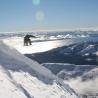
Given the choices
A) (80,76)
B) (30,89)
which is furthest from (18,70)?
(80,76)

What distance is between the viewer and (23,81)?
4883 mm

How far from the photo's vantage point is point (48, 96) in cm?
473

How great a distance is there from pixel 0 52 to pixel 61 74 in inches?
319

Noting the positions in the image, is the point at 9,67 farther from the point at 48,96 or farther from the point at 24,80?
the point at 48,96

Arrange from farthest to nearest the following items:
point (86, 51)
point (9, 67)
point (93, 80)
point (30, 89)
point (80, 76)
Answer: point (86, 51) → point (80, 76) → point (93, 80) → point (9, 67) → point (30, 89)

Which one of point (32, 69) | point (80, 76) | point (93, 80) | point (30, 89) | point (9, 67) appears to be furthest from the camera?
point (80, 76)

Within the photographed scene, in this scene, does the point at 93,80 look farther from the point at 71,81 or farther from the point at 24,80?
the point at 24,80

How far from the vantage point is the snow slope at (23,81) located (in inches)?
171

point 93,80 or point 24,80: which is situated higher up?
point 24,80

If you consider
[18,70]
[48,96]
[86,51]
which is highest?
[18,70]

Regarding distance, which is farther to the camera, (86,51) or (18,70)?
(86,51)

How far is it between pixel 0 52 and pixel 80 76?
766cm

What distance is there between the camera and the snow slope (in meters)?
4.33

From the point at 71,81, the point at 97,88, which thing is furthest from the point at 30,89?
the point at 71,81
